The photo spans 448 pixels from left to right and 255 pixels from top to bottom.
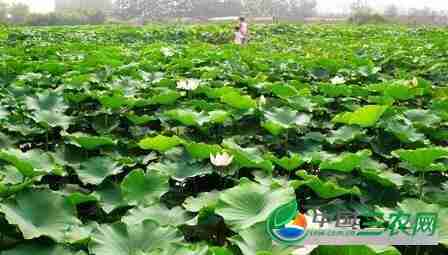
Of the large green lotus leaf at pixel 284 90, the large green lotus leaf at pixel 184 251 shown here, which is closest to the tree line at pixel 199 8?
the large green lotus leaf at pixel 284 90

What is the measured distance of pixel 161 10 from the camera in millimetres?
59000

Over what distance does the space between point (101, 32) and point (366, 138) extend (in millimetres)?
13949

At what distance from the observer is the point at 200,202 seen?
73.6 inches

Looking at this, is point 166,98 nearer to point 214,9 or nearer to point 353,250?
point 353,250

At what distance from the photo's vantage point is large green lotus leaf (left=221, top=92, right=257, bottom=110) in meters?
2.72

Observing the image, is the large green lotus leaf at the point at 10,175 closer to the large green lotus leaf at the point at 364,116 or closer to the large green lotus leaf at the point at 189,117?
the large green lotus leaf at the point at 189,117

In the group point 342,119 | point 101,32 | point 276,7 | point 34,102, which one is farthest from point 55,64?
point 276,7

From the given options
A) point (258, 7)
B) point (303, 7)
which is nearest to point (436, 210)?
point (258, 7)

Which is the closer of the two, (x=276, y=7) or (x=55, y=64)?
(x=55, y=64)

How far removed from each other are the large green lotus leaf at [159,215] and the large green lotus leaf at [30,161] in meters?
0.41

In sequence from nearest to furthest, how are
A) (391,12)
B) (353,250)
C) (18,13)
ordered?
(353,250)
(18,13)
(391,12)

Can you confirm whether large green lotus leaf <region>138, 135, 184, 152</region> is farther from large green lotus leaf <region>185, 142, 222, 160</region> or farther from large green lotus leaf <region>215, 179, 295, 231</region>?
large green lotus leaf <region>215, 179, 295, 231</region>

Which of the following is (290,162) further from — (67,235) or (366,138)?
(67,235)

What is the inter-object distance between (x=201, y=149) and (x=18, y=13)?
4654 centimetres
